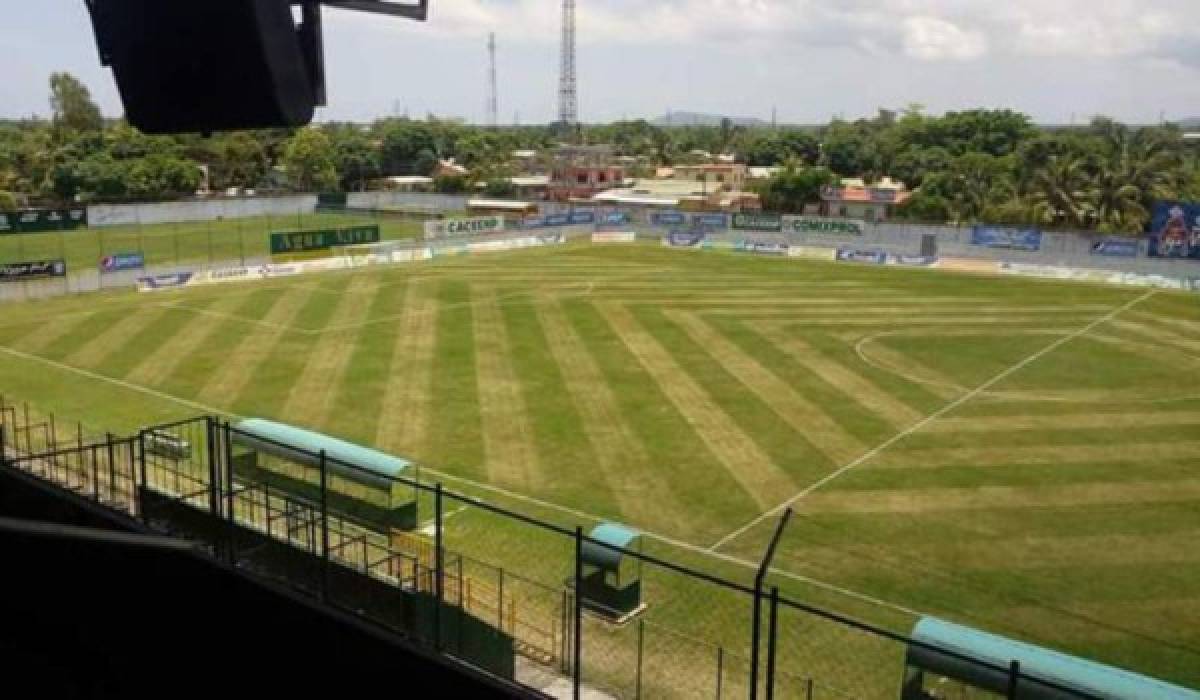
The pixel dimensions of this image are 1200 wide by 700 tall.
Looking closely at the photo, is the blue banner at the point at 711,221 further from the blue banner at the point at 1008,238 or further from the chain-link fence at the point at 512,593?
the chain-link fence at the point at 512,593

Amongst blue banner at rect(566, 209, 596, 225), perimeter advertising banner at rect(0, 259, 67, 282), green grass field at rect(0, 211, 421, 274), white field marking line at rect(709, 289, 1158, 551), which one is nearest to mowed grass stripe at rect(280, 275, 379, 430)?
white field marking line at rect(709, 289, 1158, 551)

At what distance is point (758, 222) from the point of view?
73.8m

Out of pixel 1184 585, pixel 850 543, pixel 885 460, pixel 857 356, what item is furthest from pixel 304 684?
pixel 857 356

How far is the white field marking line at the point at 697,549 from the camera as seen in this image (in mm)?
16977


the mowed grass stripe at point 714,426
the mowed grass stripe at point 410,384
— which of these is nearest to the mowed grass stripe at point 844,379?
the mowed grass stripe at point 714,426

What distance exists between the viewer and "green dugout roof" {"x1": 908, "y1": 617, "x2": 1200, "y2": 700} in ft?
32.1

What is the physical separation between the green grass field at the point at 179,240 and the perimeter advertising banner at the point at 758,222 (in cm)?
2594

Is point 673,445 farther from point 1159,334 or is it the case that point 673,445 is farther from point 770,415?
point 1159,334

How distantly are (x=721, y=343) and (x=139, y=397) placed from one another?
68.2ft

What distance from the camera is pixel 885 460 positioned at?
2447 centimetres

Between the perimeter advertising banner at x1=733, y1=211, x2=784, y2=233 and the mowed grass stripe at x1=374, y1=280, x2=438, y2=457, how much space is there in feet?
109

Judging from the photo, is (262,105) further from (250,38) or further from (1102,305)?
(1102,305)

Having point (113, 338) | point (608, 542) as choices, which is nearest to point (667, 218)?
point (113, 338)

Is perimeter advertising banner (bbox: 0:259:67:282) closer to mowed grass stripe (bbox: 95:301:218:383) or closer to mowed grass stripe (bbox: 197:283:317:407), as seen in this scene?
mowed grass stripe (bbox: 95:301:218:383)
